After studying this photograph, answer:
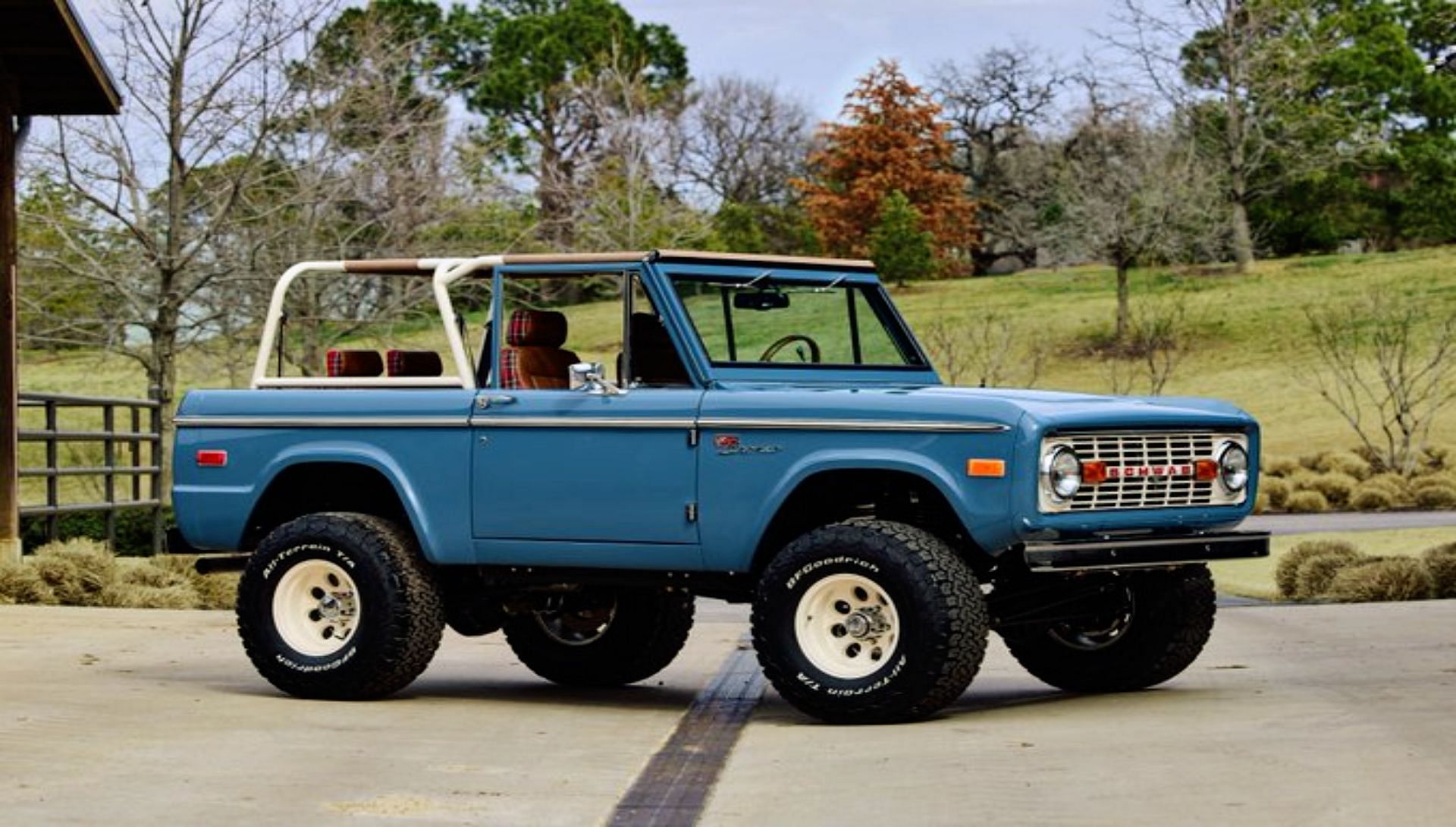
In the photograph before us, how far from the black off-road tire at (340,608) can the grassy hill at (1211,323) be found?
27.1m

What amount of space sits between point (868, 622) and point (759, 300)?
6.45 feet

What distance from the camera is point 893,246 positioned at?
218 ft

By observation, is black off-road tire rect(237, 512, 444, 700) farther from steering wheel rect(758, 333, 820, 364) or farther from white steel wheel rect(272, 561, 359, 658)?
steering wheel rect(758, 333, 820, 364)

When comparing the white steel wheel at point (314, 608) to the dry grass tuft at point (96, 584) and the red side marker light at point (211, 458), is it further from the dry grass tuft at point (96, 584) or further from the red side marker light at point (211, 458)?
the dry grass tuft at point (96, 584)

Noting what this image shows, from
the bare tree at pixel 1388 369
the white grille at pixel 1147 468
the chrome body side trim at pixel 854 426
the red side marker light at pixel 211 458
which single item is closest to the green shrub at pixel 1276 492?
the bare tree at pixel 1388 369

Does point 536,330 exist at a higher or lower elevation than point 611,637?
higher

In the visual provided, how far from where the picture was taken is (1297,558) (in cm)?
2023

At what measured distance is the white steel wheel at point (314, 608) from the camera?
11.7 m

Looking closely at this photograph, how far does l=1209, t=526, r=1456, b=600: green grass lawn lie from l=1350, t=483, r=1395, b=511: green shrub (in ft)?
22.4

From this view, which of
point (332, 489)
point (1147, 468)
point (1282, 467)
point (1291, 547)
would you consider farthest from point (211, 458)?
point (1282, 467)

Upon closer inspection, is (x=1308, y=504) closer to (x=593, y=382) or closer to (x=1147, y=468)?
(x=1147, y=468)

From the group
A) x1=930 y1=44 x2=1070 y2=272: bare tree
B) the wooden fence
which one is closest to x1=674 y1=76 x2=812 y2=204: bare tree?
x1=930 y1=44 x2=1070 y2=272: bare tree

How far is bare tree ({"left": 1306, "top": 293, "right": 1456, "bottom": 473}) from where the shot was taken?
40.3 metres

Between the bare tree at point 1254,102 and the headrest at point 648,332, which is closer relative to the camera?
the headrest at point 648,332
